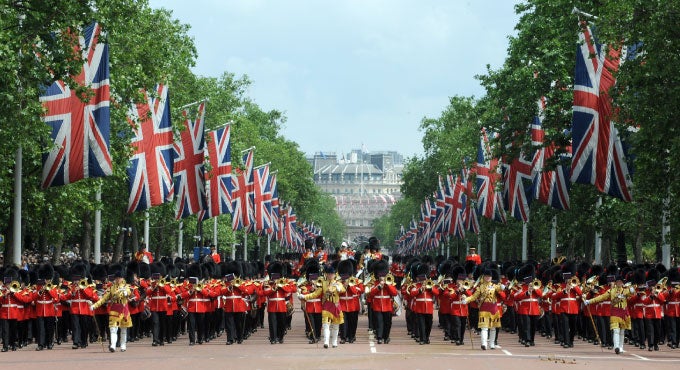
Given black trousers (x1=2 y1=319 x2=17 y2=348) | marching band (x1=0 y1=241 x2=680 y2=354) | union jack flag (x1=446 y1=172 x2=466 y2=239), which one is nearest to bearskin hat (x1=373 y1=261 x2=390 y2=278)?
marching band (x1=0 y1=241 x2=680 y2=354)

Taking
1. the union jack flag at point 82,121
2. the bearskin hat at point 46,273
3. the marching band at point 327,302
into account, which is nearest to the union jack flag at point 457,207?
the union jack flag at point 82,121

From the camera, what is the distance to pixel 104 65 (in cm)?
3362

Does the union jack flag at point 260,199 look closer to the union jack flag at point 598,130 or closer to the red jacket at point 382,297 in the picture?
the union jack flag at point 598,130

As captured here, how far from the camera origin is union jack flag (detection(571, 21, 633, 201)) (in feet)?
108

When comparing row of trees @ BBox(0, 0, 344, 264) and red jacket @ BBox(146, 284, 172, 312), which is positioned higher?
row of trees @ BBox(0, 0, 344, 264)

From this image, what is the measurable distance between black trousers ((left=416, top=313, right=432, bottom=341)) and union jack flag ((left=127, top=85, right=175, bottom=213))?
11064 millimetres

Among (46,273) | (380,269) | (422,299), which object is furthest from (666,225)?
(46,273)

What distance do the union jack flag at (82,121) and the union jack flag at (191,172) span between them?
10071 millimetres

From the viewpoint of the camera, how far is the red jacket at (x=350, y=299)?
2883 centimetres

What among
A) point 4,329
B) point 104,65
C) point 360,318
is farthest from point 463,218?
point 4,329

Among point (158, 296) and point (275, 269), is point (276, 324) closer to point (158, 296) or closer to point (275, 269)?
point (275, 269)

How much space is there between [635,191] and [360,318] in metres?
11.2

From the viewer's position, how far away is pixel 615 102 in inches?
1272

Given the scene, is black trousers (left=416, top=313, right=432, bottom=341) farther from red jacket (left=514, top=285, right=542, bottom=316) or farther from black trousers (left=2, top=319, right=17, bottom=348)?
black trousers (left=2, top=319, right=17, bottom=348)
